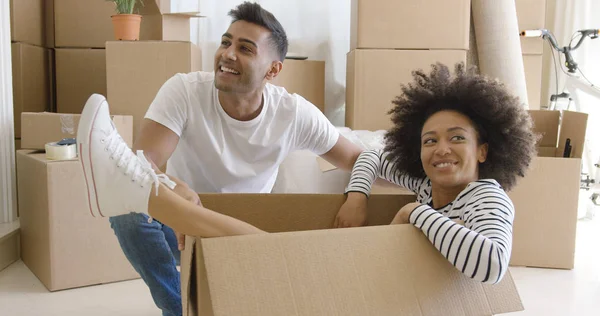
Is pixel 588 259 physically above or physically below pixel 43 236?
below

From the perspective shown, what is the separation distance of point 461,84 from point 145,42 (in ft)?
4.27

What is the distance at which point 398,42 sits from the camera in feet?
7.52

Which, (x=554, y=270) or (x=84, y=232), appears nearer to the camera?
(x=84, y=232)

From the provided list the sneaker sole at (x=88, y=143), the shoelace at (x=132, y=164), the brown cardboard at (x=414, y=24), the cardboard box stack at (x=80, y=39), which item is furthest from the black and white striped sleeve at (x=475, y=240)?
the cardboard box stack at (x=80, y=39)

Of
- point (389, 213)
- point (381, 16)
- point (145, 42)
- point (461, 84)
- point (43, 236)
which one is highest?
point (381, 16)

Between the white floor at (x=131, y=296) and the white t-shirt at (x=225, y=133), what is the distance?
49 centimetres

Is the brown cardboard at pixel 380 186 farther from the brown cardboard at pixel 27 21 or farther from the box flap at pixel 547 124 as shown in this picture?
the brown cardboard at pixel 27 21

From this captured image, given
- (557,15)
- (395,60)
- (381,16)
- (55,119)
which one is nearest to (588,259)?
(395,60)

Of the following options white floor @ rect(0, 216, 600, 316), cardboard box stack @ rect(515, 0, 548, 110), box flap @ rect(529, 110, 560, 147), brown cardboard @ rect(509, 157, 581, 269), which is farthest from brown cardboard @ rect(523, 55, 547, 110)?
white floor @ rect(0, 216, 600, 316)

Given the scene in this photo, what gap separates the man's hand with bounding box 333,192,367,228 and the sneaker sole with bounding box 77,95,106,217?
49 cm

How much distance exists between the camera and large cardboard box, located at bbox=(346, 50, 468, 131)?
2277 millimetres

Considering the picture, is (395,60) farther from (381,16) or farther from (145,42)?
(145,42)

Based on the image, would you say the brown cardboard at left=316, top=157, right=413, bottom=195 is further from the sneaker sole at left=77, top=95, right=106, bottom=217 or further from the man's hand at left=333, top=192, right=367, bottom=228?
the sneaker sole at left=77, top=95, right=106, bottom=217

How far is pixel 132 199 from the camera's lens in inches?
35.0
